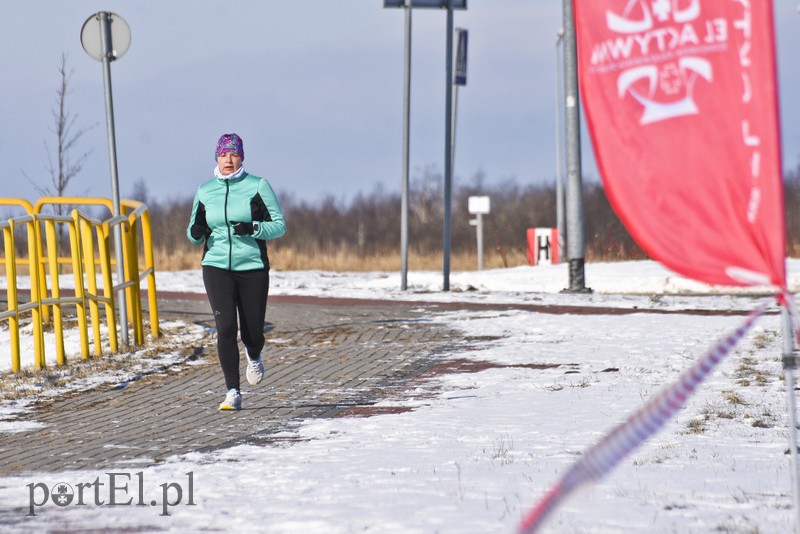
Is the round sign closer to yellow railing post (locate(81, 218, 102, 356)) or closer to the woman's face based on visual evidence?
yellow railing post (locate(81, 218, 102, 356))

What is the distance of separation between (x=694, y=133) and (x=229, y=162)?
14.3 ft

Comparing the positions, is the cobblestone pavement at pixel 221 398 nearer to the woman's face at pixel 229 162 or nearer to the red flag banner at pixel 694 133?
the woman's face at pixel 229 162

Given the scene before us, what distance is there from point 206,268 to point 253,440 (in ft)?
5.20

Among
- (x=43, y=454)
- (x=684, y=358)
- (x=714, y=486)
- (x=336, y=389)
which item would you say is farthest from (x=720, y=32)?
(x=684, y=358)

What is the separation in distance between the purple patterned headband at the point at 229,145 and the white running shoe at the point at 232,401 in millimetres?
1499

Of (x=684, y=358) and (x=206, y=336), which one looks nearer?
(x=684, y=358)

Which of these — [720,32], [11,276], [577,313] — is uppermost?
[720,32]

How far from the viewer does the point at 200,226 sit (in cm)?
763

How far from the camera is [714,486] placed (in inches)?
190

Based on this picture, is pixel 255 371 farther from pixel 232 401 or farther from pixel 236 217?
pixel 236 217

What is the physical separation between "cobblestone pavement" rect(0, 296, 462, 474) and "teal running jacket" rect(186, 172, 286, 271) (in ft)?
3.19

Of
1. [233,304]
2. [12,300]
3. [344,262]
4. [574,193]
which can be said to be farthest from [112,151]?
[344,262]

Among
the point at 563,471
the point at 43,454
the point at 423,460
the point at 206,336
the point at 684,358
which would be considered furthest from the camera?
the point at 206,336

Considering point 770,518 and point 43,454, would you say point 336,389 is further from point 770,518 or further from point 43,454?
point 770,518
